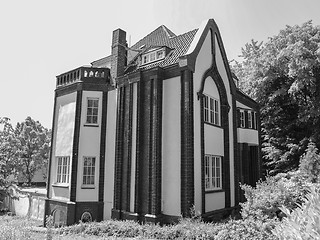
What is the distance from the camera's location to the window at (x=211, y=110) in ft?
53.1

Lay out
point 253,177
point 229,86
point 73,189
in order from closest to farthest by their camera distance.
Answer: point 73,189
point 229,86
point 253,177

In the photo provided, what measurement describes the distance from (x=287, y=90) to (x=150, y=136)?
1508 centimetres

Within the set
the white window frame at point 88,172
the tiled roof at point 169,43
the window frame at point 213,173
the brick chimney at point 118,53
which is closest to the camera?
the window frame at point 213,173

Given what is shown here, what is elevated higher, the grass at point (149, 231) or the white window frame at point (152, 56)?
the white window frame at point (152, 56)

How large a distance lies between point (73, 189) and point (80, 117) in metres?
4.40

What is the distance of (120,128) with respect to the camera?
16.1 meters

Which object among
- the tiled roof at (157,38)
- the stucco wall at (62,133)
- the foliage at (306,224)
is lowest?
the foliage at (306,224)

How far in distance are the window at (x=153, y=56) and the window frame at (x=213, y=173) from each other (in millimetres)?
6703

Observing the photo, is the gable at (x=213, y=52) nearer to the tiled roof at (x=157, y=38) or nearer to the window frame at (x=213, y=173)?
the tiled roof at (x=157, y=38)

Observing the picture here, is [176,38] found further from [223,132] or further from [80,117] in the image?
[80,117]

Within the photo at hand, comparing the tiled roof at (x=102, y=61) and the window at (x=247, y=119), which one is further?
the window at (x=247, y=119)

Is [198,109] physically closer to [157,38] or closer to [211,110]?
[211,110]

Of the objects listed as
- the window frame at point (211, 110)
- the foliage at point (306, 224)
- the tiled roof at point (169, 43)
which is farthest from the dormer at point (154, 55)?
the foliage at point (306, 224)

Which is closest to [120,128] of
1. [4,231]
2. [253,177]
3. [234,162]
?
[234,162]
